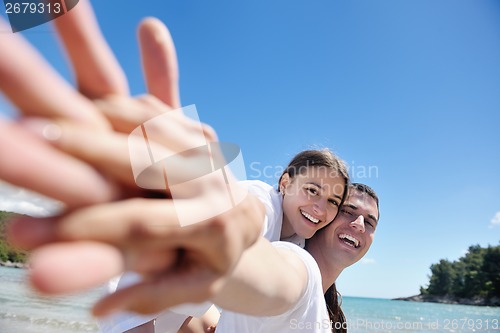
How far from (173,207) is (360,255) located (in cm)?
306

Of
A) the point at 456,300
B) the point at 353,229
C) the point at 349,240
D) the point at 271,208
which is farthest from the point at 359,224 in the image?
the point at 456,300

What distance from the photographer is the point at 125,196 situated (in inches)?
19.0

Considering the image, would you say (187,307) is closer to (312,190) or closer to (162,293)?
Result: (162,293)

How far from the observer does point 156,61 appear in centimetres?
57

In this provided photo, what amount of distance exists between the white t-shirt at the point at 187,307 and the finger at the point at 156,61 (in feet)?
4.22

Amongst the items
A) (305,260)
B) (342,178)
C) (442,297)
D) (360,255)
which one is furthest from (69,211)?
(442,297)

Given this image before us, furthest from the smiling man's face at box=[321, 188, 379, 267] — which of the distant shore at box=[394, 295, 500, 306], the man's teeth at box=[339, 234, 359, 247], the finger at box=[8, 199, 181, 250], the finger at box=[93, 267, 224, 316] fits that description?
the distant shore at box=[394, 295, 500, 306]

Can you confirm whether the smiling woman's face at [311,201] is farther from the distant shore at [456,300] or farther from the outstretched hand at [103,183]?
the distant shore at [456,300]

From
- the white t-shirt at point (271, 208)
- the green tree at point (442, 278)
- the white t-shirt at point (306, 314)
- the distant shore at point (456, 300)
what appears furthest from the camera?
the green tree at point (442, 278)

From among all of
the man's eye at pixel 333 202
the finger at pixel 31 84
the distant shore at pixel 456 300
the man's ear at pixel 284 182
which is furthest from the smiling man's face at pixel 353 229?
the distant shore at pixel 456 300

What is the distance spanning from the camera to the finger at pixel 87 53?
0.49 meters

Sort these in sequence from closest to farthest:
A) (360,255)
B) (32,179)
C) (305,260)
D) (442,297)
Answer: (32,179), (305,260), (360,255), (442,297)

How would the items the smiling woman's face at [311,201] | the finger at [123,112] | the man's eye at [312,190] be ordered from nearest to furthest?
the finger at [123,112] < the smiling woman's face at [311,201] < the man's eye at [312,190]

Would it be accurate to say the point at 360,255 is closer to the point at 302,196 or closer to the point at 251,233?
the point at 302,196
